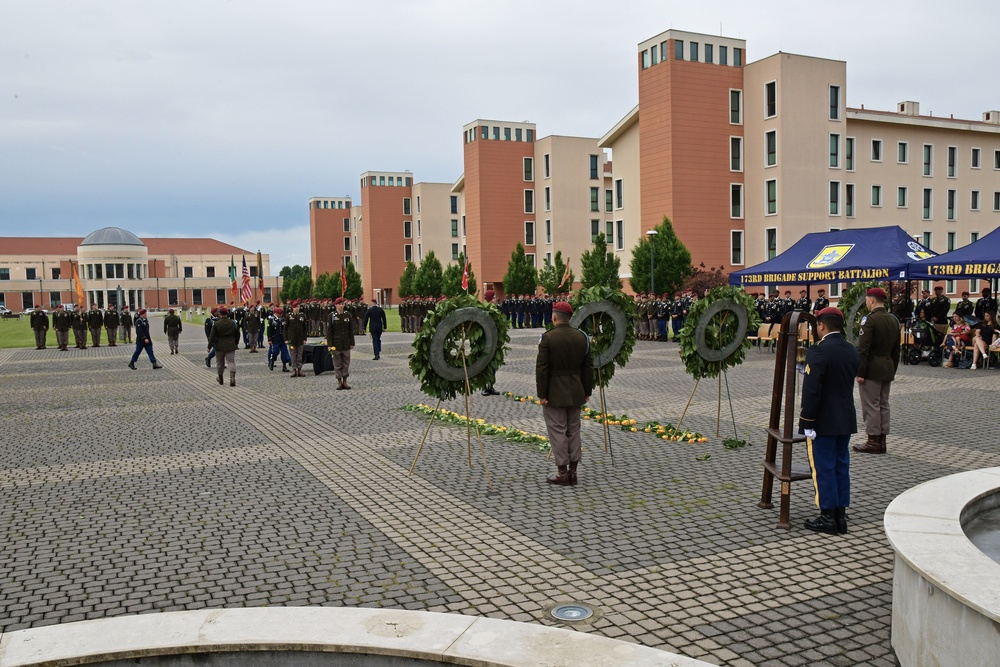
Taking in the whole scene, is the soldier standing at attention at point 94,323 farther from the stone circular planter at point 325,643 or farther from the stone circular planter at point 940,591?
the stone circular planter at point 940,591

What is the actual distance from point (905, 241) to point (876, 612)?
2055cm

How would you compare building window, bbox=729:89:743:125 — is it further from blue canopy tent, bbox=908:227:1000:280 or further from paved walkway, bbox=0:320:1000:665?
paved walkway, bbox=0:320:1000:665

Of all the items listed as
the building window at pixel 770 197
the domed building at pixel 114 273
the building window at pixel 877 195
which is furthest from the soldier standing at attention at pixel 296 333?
the domed building at pixel 114 273

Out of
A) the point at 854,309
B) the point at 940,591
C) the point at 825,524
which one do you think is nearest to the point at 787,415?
the point at 825,524

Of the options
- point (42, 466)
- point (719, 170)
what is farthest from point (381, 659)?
point (719, 170)

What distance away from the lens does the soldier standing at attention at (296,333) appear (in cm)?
2062

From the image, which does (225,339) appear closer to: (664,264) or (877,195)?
(664,264)

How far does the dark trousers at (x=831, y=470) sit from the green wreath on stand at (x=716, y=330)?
424 cm

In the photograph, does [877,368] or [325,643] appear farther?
[877,368]

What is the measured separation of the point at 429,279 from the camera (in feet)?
267

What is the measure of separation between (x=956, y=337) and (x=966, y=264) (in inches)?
73.7

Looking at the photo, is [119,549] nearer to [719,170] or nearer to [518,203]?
[719,170]

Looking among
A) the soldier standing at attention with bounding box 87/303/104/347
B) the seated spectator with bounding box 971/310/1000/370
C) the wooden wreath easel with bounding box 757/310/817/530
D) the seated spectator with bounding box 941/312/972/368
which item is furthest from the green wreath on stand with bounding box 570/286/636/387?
the soldier standing at attention with bounding box 87/303/104/347

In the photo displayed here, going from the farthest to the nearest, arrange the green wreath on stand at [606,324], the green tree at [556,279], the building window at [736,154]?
1. the green tree at [556,279]
2. the building window at [736,154]
3. the green wreath on stand at [606,324]
